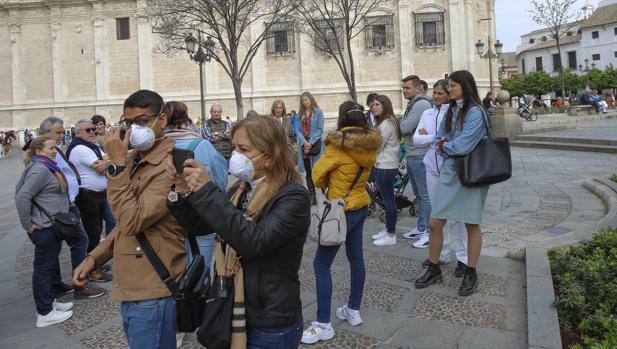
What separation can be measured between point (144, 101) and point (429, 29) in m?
33.0

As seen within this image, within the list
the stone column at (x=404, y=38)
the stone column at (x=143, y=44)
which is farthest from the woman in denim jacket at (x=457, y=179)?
the stone column at (x=143, y=44)

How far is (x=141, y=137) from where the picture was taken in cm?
225

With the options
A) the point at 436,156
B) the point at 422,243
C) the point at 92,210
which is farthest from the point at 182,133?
the point at 422,243

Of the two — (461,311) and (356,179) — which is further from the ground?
(356,179)

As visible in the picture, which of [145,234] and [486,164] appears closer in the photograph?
[145,234]

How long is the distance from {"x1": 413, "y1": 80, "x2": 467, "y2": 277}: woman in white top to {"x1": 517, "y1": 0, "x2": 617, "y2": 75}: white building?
227 feet

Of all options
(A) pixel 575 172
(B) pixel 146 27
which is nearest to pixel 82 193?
(A) pixel 575 172

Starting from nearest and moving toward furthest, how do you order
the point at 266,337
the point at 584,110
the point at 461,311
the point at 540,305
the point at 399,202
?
the point at 266,337 → the point at 540,305 → the point at 461,311 → the point at 399,202 → the point at 584,110

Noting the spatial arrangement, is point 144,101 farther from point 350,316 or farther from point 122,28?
point 122,28

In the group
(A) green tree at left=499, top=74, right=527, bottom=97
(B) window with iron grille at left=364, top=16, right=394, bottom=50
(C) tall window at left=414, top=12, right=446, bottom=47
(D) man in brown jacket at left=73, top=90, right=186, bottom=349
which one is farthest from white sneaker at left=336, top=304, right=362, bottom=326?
(A) green tree at left=499, top=74, right=527, bottom=97

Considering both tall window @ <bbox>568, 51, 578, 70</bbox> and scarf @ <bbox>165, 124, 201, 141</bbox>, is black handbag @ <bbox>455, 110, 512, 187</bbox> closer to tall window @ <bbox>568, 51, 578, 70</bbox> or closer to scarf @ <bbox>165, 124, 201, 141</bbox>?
scarf @ <bbox>165, 124, 201, 141</bbox>

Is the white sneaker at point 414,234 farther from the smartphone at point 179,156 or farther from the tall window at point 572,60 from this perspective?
the tall window at point 572,60

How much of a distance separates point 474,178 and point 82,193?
13.5ft

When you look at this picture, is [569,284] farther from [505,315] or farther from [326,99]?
[326,99]
